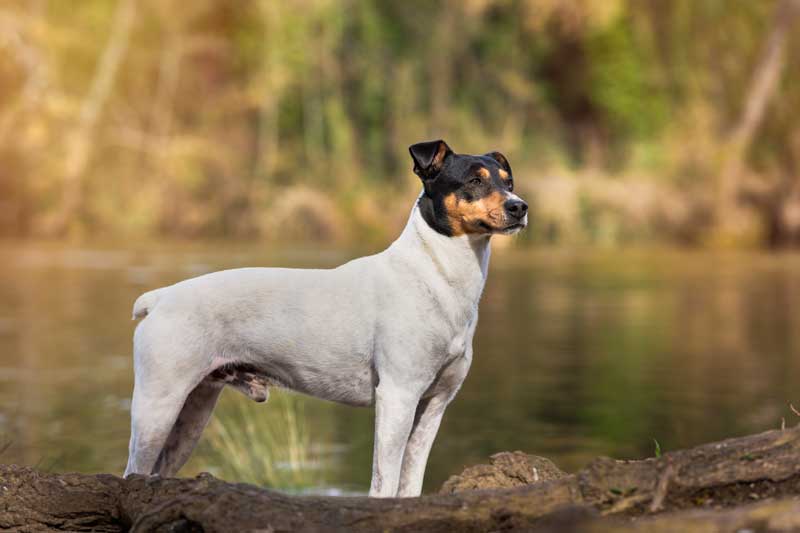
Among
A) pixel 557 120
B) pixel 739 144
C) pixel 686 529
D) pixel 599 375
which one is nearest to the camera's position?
pixel 686 529

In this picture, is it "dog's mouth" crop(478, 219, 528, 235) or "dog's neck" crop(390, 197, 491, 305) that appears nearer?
"dog's mouth" crop(478, 219, 528, 235)

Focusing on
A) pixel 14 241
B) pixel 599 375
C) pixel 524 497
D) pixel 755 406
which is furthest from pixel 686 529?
pixel 14 241

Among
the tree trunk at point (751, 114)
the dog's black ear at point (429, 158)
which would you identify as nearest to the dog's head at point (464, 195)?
the dog's black ear at point (429, 158)

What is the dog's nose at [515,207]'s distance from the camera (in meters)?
4.95

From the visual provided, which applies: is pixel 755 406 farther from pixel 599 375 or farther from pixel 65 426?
pixel 65 426

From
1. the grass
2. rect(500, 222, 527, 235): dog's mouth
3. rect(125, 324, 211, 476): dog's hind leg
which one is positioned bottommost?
the grass

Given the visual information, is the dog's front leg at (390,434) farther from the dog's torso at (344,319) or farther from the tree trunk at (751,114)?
the tree trunk at (751,114)

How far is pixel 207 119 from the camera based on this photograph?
41.0m

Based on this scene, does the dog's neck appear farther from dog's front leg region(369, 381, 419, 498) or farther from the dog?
dog's front leg region(369, 381, 419, 498)

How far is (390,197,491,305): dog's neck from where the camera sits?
5090 millimetres

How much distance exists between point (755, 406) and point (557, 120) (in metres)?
27.7

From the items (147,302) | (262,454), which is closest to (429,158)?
(147,302)

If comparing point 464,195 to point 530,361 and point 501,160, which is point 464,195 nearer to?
point 501,160

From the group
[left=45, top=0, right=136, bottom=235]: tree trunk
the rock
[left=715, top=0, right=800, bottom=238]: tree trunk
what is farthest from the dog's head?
[left=45, top=0, right=136, bottom=235]: tree trunk
